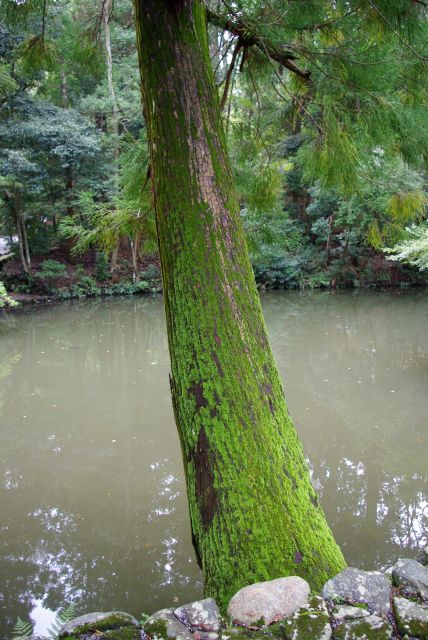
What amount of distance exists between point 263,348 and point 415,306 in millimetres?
11164

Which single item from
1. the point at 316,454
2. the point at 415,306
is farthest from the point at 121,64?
the point at 316,454

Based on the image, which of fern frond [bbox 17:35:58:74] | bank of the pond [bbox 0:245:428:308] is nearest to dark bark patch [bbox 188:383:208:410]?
fern frond [bbox 17:35:58:74]

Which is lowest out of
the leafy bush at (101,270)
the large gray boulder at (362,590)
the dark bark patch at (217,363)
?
the large gray boulder at (362,590)

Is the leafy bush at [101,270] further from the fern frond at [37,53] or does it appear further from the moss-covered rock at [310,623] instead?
the moss-covered rock at [310,623]

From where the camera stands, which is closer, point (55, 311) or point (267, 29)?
point (267, 29)

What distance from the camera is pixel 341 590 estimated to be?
1328mm

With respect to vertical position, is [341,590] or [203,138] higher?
[203,138]

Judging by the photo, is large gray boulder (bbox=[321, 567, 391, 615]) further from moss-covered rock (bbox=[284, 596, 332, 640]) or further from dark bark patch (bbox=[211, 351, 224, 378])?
dark bark patch (bbox=[211, 351, 224, 378])

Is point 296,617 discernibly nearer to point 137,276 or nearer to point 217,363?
point 217,363

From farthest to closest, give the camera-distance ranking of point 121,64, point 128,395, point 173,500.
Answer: point 121,64 → point 128,395 → point 173,500

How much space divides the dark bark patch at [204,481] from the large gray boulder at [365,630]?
52 centimetres

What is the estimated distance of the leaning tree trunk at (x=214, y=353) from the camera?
1538mm

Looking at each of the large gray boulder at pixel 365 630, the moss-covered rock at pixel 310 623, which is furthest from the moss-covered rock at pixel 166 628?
the large gray boulder at pixel 365 630

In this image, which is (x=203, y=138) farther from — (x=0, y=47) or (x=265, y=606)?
(x=0, y=47)
